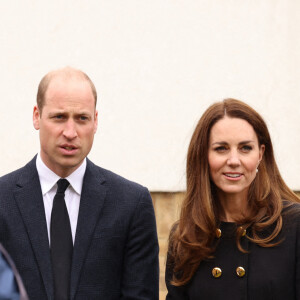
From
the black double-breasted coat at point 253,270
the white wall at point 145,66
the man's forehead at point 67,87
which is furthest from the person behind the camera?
the white wall at point 145,66

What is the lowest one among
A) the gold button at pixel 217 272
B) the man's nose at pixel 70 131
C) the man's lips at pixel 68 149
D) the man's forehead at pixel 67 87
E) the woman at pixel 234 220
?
the gold button at pixel 217 272

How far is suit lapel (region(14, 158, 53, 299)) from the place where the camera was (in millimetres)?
3443

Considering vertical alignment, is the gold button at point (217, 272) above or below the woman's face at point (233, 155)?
below

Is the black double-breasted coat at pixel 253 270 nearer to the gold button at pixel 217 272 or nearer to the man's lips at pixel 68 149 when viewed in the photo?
the gold button at pixel 217 272

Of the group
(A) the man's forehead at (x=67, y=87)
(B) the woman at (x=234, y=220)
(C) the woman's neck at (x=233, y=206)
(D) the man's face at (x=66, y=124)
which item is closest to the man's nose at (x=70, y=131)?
(D) the man's face at (x=66, y=124)

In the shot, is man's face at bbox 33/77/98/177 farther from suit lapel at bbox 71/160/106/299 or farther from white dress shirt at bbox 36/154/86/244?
suit lapel at bbox 71/160/106/299

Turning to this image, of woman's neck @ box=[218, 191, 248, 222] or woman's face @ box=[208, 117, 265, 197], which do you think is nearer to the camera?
woman's face @ box=[208, 117, 265, 197]

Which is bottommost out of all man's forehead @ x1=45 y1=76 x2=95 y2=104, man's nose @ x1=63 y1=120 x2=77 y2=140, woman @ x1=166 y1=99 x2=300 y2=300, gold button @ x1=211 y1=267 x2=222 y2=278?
gold button @ x1=211 y1=267 x2=222 y2=278

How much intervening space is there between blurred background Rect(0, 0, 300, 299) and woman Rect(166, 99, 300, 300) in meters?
3.43

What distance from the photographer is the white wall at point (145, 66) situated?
7137 millimetres

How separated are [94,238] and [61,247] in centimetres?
17

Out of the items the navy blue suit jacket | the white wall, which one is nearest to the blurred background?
the white wall

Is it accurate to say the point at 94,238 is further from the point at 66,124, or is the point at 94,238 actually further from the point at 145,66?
the point at 145,66

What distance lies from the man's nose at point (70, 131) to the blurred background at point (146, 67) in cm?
358
